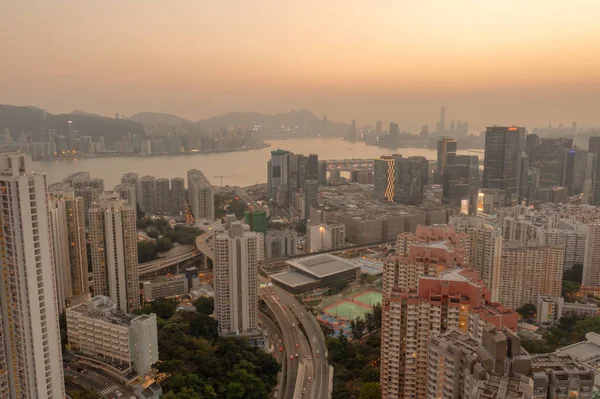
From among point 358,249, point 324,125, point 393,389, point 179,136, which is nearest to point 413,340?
point 393,389

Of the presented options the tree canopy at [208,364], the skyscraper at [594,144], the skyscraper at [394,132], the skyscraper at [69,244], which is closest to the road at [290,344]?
the tree canopy at [208,364]

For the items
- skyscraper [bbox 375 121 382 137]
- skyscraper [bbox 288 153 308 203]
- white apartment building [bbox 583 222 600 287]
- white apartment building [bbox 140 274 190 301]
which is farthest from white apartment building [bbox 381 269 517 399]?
skyscraper [bbox 375 121 382 137]

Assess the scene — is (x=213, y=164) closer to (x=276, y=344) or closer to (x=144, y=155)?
(x=144, y=155)

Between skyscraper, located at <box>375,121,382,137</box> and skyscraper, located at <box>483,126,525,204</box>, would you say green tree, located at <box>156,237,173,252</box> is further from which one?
skyscraper, located at <box>375,121,382,137</box>

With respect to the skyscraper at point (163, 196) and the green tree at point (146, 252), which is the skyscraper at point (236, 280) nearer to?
the green tree at point (146, 252)

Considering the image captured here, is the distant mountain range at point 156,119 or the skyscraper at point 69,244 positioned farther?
the distant mountain range at point 156,119

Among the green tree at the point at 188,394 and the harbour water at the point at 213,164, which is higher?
the harbour water at the point at 213,164

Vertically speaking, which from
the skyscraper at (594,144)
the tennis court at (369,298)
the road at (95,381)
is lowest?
the tennis court at (369,298)
